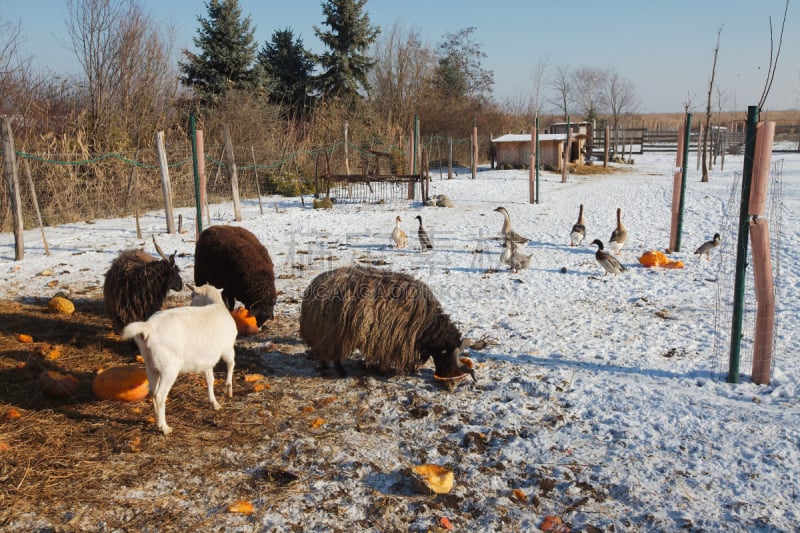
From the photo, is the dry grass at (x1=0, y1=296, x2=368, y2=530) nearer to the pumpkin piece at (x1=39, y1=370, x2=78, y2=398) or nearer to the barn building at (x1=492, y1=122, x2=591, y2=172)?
the pumpkin piece at (x1=39, y1=370, x2=78, y2=398)

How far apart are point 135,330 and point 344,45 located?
93.8ft

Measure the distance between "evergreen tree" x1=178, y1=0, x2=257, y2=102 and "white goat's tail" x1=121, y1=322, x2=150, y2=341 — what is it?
22298 mm

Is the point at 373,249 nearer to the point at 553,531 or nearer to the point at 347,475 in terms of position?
the point at 347,475

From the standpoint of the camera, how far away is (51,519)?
3.36m

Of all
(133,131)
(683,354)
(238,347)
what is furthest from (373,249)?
(133,131)

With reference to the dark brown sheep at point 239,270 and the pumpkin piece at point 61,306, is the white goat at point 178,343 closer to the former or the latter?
the dark brown sheep at point 239,270

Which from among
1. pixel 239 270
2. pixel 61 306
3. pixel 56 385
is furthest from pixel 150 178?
pixel 56 385

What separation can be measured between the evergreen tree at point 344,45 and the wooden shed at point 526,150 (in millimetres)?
8610

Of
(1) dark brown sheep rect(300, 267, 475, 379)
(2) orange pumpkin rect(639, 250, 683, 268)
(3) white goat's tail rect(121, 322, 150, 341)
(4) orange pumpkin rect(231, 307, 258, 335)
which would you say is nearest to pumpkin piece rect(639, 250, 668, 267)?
(2) orange pumpkin rect(639, 250, 683, 268)

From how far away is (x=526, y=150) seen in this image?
99.5 ft

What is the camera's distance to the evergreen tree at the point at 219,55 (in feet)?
80.0

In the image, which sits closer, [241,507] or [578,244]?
[241,507]

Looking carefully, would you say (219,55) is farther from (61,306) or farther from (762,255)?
(762,255)

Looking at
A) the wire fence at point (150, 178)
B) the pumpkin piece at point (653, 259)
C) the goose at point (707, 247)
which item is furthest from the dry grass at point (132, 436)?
the goose at point (707, 247)
